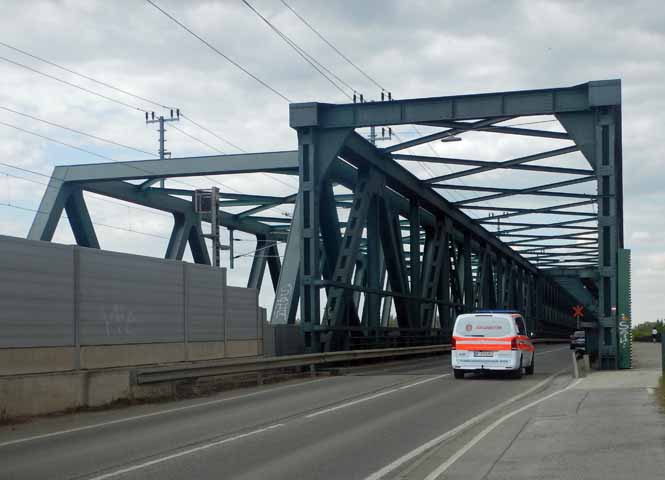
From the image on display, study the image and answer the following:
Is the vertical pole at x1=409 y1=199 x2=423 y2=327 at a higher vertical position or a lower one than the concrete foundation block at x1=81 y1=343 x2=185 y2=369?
higher

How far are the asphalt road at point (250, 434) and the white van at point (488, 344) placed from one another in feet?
9.45

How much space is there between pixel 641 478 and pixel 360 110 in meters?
24.3

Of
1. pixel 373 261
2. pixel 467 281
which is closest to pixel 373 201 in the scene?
pixel 373 261

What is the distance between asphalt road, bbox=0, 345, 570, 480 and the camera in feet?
32.9

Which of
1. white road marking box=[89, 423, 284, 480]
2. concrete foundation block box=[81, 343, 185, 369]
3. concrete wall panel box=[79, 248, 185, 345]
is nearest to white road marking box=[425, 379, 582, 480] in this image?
white road marking box=[89, 423, 284, 480]

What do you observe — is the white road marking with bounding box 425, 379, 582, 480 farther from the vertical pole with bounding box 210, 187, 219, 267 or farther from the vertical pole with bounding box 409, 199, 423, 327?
the vertical pole with bounding box 409, 199, 423, 327

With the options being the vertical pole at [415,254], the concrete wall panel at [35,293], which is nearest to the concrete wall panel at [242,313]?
the concrete wall panel at [35,293]

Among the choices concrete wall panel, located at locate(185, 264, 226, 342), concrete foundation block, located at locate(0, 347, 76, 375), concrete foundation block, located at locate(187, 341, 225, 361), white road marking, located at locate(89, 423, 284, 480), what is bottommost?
white road marking, located at locate(89, 423, 284, 480)

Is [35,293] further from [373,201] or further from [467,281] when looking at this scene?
[467,281]

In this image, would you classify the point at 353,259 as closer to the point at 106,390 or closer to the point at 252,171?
the point at 252,171

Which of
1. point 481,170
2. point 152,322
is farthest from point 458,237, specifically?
point 152,322

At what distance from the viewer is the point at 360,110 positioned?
31.8m

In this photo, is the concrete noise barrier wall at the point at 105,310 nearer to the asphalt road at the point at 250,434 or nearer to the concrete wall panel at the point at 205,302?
the concrete wall panel at the point at 205,302

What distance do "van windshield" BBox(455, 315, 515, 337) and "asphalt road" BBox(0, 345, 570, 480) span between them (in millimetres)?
3262
